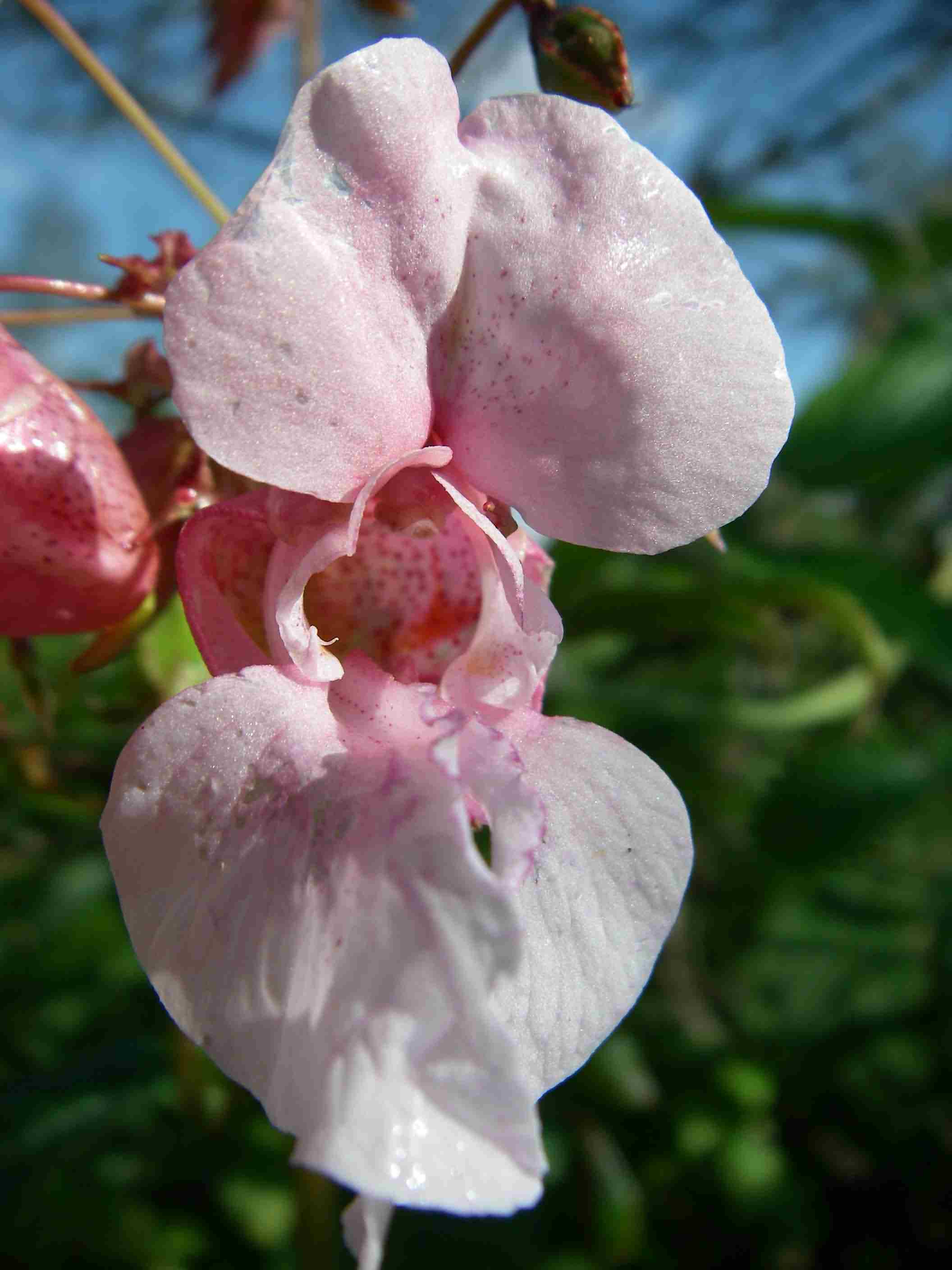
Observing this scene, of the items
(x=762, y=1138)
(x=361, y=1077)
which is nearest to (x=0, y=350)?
(x=361, y=1077)

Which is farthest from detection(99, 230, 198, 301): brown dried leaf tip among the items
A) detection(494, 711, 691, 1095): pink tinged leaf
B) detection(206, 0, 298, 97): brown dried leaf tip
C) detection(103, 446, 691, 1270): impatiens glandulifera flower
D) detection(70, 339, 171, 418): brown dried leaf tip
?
detection(206, 0, 298, 97): brown dried leaf tip

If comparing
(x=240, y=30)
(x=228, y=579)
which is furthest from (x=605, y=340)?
(x=240, y=30)

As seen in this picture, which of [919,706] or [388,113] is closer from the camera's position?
[388,113]

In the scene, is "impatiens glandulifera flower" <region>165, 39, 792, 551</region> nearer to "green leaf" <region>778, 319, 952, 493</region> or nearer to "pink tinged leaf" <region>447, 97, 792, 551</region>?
"pink tinged leaf" <region>447, 97, 792, 551</region>

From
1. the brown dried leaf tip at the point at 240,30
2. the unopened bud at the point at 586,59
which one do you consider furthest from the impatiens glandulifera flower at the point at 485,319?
the brown dried leaf tip at the point at 240,30

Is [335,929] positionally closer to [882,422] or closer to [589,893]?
[589,893]

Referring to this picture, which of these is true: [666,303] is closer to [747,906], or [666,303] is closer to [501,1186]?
[501,1186]

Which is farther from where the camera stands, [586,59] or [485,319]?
[586,59]

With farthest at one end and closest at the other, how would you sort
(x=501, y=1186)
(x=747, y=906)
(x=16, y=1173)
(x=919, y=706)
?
(x=919, y=706) < (x=747, y=906) < (x=16, y=1173) < (x=501, y=1186)
